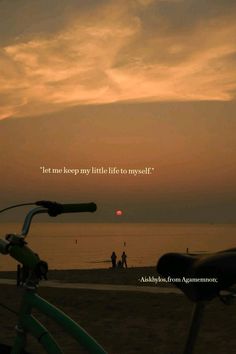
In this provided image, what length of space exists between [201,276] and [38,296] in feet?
2.28

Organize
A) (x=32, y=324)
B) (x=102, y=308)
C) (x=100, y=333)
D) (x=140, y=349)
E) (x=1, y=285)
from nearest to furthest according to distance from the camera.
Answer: (x=32, y=324), (x=140, y=349), (x=100, y=333), (x=102, y=308), (x=1, y=285)

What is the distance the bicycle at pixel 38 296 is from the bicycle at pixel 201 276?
1.36 feet

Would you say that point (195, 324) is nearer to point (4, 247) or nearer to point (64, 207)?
point (64, 207)

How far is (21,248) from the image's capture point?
2.36 m

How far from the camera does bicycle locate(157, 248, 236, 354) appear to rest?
2.40 metres

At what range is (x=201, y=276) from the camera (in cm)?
242

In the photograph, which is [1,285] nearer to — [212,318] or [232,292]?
[212,318]

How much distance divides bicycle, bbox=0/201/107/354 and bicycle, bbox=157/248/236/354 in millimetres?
414

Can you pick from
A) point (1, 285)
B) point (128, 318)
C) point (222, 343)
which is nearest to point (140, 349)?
point (222, 343)

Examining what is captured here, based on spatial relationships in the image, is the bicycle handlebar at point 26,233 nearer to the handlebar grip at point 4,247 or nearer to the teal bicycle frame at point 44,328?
the handlebar grip at point 4,247

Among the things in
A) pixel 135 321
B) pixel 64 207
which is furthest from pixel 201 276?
pixel 135 321

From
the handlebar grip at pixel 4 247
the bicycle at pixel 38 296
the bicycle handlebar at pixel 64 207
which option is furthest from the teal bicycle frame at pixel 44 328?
the bicycle handlebar at pixel 64 207

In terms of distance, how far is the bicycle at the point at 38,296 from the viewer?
2326 millimetres

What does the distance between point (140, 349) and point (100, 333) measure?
131 cm
